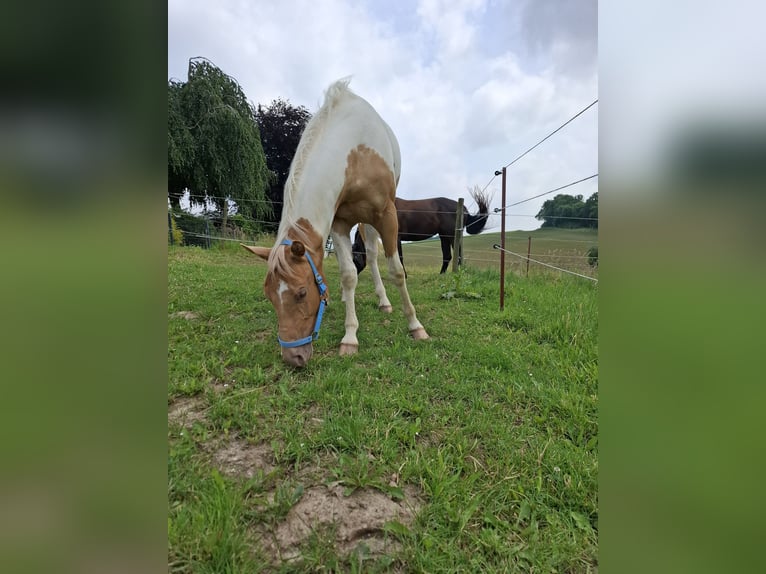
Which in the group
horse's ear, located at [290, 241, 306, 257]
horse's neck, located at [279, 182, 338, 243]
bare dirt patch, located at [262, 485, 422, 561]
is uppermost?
horse's neck, located at [279, 182, 338, 243]

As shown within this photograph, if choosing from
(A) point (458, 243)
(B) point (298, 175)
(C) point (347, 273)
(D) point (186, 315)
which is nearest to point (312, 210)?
(B) point (298, 175)

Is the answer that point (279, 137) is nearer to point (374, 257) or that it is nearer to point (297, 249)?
point (374, 257)

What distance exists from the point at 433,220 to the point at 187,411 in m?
7.15

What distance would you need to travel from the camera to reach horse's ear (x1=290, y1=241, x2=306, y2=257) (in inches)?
87.8

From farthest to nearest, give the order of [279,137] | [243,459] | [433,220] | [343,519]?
[279,137] → [433,220] → [243,459] → [343,519]

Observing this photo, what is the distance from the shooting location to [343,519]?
1.11 metres

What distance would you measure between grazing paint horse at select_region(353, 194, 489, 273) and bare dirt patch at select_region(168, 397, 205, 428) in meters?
6.08

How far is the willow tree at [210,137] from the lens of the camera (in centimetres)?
669

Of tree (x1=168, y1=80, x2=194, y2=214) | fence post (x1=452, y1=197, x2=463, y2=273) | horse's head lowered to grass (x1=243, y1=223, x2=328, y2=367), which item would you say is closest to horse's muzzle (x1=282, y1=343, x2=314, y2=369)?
horse's head lowered to grass (x1=243, y1=223, x2=328, y2=367)

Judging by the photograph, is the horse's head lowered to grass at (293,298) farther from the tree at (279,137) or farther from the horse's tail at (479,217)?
the tree at (279,137)

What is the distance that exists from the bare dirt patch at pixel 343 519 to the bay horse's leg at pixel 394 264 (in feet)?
6.19

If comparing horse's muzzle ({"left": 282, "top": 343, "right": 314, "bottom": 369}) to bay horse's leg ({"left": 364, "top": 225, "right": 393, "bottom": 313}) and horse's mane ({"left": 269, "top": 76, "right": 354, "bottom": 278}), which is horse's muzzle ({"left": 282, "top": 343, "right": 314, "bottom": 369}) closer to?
horse's mane ({"left": 269, "top": 76, "right": 354, "bottom": 278})
